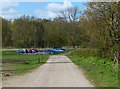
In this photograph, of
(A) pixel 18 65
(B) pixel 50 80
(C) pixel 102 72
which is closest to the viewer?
(B) pixel 50 80

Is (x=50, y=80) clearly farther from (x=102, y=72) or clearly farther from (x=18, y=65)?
(x=18, y=65)

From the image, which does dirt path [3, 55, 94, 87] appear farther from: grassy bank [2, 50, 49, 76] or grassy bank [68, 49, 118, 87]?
grassy bank [2, 50, 49, 76]

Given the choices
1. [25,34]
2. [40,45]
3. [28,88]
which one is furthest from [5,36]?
[28,88]

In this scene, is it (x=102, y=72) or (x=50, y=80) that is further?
(x=102, y=72)

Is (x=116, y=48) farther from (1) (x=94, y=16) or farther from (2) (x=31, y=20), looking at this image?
(2) (x=31, y=20)

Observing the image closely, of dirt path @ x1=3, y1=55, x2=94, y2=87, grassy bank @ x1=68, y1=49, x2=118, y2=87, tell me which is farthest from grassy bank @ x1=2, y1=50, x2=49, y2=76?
grassy bank @ x1=68, y1=49, x2=118, y2=87

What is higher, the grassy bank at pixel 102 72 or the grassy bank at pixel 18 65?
the grassy bank at pixel 102 72

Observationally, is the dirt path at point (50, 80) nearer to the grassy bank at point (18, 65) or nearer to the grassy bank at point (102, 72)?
the grassy bank at point (102, 72)

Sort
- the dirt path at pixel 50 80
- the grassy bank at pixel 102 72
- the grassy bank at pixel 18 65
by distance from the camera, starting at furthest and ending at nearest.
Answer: the grassy bank at pixel 18 65, the grassy bank at pixel 102 72, the dirt path at pixel 50 80

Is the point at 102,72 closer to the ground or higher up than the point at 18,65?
higher up

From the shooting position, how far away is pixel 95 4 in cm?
1970

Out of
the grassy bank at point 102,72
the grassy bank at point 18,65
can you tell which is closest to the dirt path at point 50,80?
the grassy bank at point 102,72

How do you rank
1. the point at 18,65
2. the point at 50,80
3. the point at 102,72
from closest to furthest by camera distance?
the point at 50,80 → the point at 102,72 → the point at 18,65

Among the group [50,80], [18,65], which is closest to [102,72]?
[50,80]
